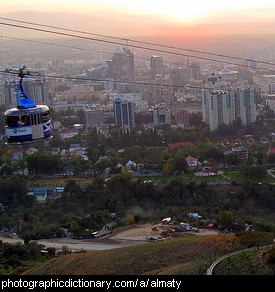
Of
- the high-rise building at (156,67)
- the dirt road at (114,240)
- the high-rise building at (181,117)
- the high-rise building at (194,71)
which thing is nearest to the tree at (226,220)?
the dirt road at (114,240)

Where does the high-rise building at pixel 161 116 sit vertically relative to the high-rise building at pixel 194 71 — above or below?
below

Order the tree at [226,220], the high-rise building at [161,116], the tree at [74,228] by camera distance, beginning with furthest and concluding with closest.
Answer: the high-rise building at [161,116], the tree at [74,228], the tree at [226,220]

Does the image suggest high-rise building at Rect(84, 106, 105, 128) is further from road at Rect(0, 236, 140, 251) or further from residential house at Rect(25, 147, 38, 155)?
road at Rect(0, 236, 140, 251)

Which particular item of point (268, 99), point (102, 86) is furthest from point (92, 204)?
point (102, 86)

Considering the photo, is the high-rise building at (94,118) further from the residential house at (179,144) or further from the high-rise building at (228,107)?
the residential house at (179,144)

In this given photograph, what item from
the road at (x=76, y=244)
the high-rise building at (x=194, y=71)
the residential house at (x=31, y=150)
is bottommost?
the road at (x=76, y=244)

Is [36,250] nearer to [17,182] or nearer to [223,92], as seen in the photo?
[17,182]
